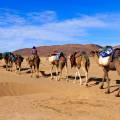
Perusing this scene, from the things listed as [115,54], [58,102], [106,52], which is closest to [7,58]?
[106,52]

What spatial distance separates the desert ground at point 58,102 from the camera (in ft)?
47.9

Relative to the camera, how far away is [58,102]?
58.7ft

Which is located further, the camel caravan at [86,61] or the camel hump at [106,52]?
the camel hump at [106,52]

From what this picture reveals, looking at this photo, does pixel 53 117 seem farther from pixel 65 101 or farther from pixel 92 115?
pixel 65 101

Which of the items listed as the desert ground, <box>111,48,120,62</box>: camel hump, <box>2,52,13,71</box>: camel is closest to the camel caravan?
<box>111,48,120,62</box>: camel hump

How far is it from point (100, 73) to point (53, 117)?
18.6m

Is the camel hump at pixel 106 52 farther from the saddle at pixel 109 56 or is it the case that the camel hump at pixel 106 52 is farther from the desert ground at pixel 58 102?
the desert ground at pixel 58 102

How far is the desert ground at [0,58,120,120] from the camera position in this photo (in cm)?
1459

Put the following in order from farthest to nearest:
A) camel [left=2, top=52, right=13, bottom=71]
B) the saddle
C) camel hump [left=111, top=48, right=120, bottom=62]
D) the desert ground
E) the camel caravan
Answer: camel [left=2, top=52, right=13, bottom=71] < the camel caravan < the saddle < camel hump [left=111, top=48, right=120, bottom=62] < the desert ground

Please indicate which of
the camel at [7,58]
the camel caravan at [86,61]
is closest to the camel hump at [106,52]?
the camel caravan at [86,61]

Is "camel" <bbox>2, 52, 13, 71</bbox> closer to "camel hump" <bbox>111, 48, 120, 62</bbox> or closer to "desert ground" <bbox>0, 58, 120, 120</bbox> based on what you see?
"desert ground" <bbox>0, 58, 120, 120</bbox>

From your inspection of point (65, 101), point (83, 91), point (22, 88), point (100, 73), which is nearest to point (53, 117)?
point (65, 101)

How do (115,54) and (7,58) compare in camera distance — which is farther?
(7,58)

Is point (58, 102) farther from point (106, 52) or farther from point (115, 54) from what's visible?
point (106, 52)
